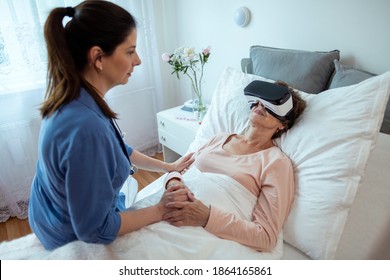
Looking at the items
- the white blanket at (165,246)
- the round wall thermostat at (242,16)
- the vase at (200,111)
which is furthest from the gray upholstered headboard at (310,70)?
the white blanket at (165,246)

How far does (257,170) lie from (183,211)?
351mm

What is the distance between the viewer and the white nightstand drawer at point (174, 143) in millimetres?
2006

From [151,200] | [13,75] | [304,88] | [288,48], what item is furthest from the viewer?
[13,75]

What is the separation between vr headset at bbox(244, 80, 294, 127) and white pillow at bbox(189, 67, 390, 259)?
9 cm

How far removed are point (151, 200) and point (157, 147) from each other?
1729 mm

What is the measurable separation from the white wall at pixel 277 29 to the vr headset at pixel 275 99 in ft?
1.80

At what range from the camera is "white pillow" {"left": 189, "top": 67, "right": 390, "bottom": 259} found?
3.07 ft

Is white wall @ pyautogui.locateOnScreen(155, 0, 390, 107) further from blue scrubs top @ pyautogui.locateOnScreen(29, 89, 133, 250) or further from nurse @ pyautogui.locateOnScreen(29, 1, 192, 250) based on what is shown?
blue scrubs top @ pyautogui.locateOnScreen(29, 89, 133, 250)

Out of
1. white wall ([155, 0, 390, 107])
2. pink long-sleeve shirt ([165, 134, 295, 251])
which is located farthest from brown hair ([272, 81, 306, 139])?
white wall ([155, 0, 390, 107])

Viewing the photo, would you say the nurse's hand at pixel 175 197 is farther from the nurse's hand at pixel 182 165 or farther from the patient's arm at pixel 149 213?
the nurse's hand at pixel 182 165

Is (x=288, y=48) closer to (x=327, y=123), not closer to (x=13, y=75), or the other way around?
(x=327, y=123)

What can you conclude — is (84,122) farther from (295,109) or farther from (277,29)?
(277,29)

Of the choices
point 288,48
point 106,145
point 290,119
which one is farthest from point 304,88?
point 106,145
